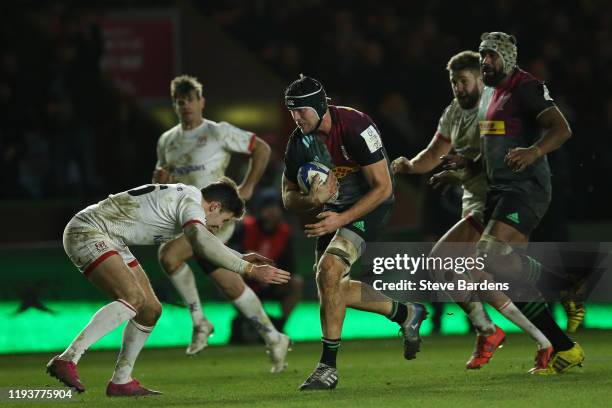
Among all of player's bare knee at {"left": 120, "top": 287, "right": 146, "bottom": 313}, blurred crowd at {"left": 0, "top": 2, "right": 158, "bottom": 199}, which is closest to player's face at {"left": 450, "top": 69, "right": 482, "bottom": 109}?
player's bare knee at {"left": 120, "top": 287, "right": 146, "bottom": 313}

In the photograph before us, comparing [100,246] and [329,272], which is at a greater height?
[100,246]

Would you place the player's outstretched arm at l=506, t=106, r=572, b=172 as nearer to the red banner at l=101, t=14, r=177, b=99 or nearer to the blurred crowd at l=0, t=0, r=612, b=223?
the blurred crowd at l=0, t=0, r=612, b=223

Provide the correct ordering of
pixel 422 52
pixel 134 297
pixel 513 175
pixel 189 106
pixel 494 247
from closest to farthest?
pixel 134 297
pixel 494 247
pixel 513 175
pixel 189 106
pixel 422 52

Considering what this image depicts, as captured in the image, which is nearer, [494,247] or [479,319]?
[494,247]

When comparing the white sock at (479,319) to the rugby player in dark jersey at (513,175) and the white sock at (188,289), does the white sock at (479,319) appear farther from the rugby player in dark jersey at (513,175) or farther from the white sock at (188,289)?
the white sock at (188,289)

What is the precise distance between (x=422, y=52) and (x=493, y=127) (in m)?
9.42

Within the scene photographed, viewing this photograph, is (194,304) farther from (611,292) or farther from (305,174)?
(611,292)

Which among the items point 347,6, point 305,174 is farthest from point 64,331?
point 347,6

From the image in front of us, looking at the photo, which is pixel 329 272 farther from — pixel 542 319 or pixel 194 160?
pixel 194 160

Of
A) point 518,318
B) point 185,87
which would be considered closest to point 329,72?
point 185,87

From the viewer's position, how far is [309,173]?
8.74 metres

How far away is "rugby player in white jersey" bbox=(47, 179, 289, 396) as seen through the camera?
8.45 metres

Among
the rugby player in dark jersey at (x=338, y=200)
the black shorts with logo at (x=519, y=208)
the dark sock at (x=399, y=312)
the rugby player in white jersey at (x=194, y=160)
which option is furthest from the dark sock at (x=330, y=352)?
the rugby player in white jersey at (x=194, y=160)

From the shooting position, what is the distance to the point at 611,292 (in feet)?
44.6
